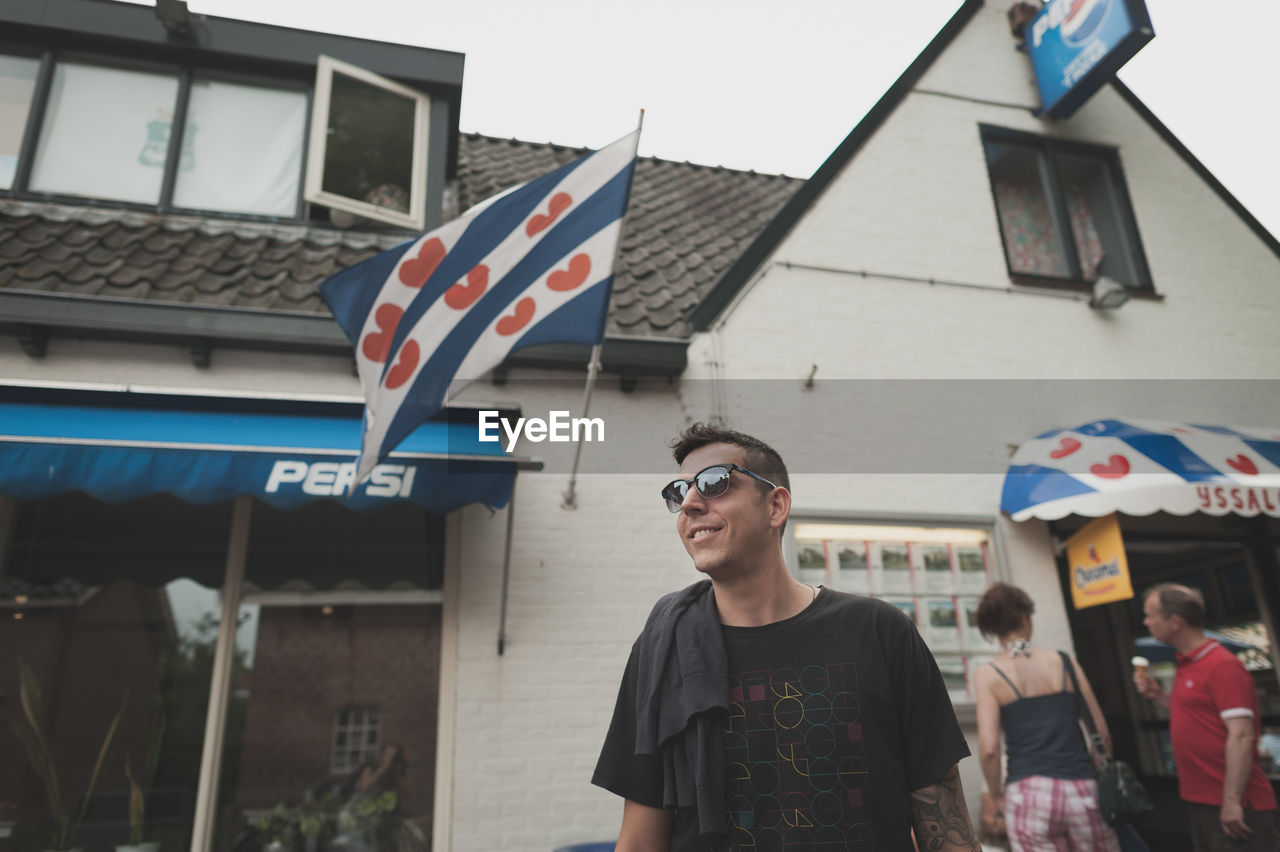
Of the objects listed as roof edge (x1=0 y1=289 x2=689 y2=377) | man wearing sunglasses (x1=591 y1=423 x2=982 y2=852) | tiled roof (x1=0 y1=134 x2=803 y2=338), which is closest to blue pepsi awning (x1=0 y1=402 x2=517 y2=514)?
roof edge (x1=0 y1=289 x2=689 y2=377)

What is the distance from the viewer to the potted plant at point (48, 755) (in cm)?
455

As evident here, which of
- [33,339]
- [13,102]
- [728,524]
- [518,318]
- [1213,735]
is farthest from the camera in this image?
[13,102]

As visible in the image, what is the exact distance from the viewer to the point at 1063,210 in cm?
759

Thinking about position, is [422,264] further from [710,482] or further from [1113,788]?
[1113,788]

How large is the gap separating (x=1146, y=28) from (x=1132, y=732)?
251 inches

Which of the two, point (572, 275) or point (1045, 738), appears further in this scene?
point (572, 275)

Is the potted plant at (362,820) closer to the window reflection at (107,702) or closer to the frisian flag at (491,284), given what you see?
the window reflection at (107,702)

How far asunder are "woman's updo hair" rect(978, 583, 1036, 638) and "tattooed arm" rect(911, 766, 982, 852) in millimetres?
2731

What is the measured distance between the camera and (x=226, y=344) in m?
5.44

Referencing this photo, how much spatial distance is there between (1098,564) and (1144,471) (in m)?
0.74

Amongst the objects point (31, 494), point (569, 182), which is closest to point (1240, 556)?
point (569, 182)

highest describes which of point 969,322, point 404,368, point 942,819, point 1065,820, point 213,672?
point 969,322

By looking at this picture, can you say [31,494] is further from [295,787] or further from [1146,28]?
[1146,28]

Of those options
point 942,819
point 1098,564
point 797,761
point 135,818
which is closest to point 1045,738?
point 1098,564
